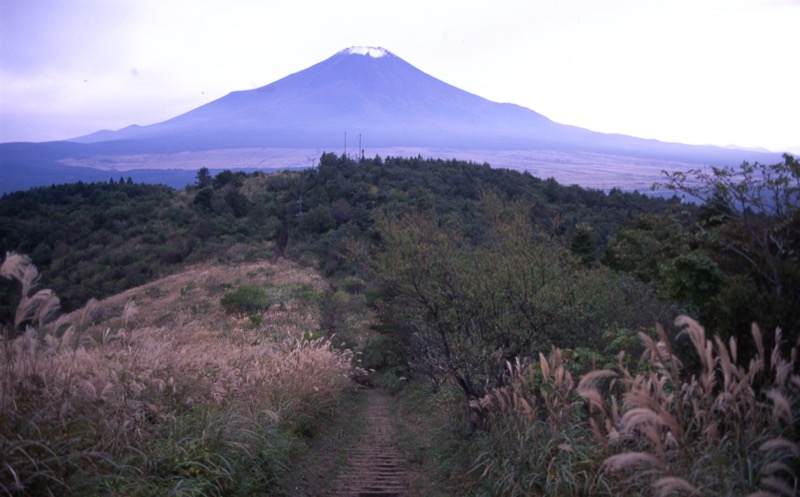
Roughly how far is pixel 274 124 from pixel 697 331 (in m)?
173

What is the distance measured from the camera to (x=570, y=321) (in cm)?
858

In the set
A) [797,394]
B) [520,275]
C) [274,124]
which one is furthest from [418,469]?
[274,124]

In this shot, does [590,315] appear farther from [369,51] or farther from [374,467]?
[369,51]

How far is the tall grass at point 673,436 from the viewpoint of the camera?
3367mm

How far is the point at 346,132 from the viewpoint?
160 m

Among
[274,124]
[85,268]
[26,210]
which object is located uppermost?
[274,124]

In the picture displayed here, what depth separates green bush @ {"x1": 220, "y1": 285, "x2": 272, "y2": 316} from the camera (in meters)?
23.3

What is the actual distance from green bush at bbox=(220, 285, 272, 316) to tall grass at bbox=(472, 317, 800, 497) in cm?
1836

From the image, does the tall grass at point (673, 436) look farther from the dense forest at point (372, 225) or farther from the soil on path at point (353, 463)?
the soil on path at point (353, 463)

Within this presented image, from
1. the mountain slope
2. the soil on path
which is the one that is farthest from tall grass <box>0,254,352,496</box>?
the mountain slope

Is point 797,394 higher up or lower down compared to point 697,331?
lower down

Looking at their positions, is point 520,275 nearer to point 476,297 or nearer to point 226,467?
point 476,297

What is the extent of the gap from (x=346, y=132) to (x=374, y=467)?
15633 cm

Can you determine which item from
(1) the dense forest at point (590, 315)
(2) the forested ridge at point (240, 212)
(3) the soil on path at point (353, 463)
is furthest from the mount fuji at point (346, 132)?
(3) the soil on path at point (353, 463)
